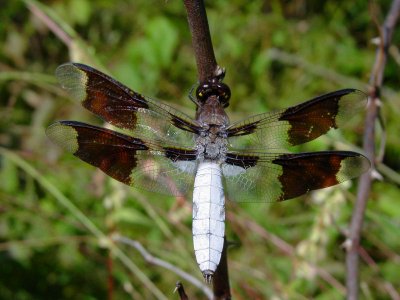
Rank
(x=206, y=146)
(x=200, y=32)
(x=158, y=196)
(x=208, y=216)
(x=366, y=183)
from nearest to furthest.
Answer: (x=200, y=32) < (x=208, y=216) < (x=206, y=146) < (x=366, y=183) < (x=158, y=196)

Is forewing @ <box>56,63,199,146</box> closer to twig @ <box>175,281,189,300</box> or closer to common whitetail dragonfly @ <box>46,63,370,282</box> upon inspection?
common whitetail dragonfly @ <box>46,63,370,282</box>

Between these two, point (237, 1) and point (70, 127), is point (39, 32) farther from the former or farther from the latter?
point (70, 127)

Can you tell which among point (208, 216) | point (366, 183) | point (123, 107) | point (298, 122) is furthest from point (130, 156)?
point (366, 183)

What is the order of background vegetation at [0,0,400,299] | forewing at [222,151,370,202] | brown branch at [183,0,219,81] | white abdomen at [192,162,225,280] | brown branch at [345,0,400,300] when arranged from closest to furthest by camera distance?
brown branch at [183,0,219,81] → white abdomen at [192,162,225,280] → forewing at [222,151,370,202] → brown branch at [345,0,400,300] → background vegetation at [0,0,400,299]

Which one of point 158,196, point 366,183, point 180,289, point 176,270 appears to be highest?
point 158,196

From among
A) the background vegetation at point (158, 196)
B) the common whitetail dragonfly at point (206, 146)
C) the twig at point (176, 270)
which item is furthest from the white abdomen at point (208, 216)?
the background vegetation at point (158, 196)

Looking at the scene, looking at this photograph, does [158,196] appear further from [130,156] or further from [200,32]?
[200,32]

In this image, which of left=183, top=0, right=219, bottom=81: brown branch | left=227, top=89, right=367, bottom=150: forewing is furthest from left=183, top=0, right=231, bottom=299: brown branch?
left=227, top=89, right=367, bottom=150: forewing
